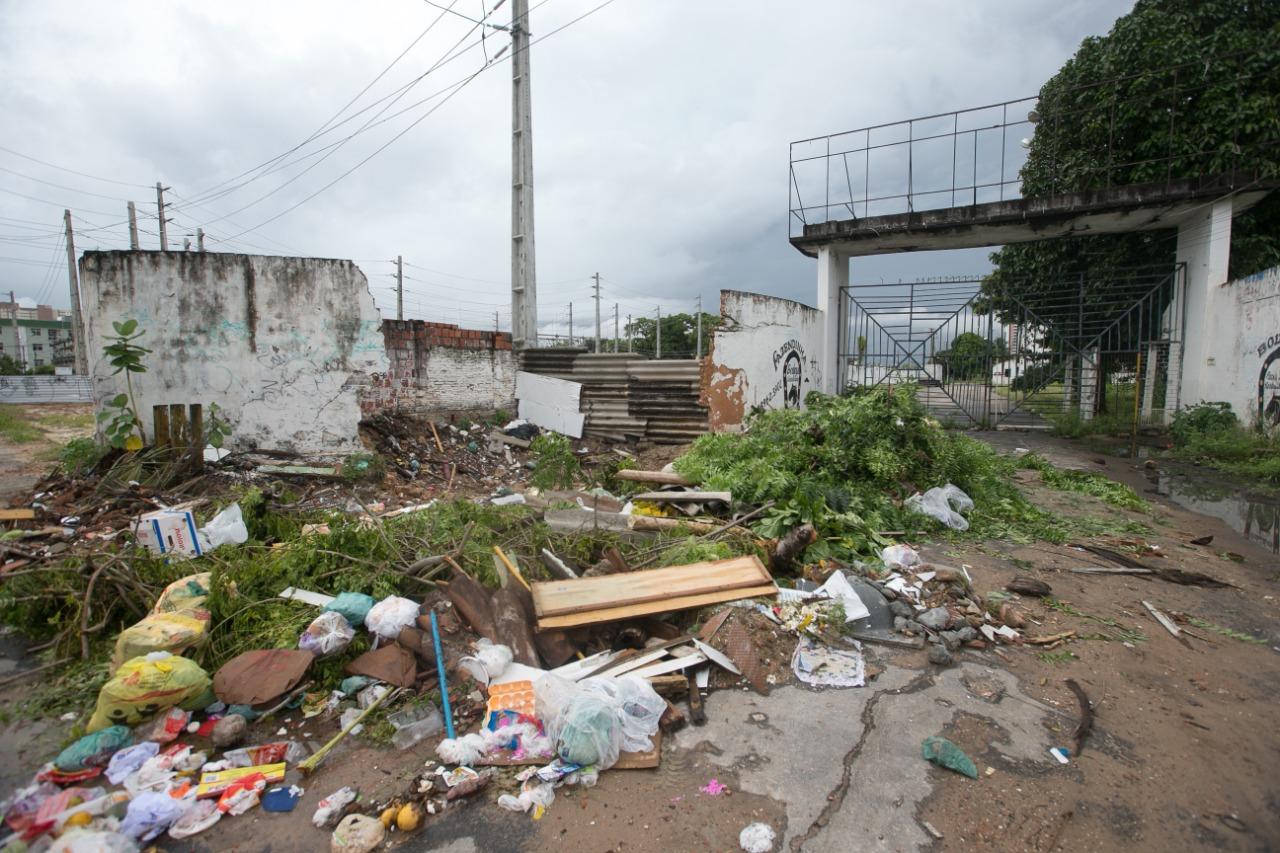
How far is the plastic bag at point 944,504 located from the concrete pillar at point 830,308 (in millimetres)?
6955

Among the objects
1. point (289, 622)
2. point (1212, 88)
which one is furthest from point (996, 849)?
point (1212, 88)

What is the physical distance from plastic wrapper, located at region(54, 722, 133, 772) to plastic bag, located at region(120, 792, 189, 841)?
0.42 meters

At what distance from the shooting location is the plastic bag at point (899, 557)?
4102mm

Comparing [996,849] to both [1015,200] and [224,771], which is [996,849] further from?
[1015,200]

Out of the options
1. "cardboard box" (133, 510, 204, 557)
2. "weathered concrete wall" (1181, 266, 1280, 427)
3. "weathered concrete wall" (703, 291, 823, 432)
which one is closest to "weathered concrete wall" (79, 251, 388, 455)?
"cardboard box" (133, 510, 204, 557)

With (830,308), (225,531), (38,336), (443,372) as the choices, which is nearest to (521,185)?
(443,372)

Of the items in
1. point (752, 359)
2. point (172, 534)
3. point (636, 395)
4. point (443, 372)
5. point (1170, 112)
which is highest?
point (1170, 112)

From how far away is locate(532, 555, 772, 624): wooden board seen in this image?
324 centimetres

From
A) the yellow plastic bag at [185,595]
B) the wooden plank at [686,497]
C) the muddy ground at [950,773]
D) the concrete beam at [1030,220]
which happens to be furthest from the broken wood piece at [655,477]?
the concrete beam at [1030,220]

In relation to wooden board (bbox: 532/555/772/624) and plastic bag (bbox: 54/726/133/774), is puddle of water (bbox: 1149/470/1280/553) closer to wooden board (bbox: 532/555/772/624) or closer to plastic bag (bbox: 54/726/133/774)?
wooden board (bbox: 532/555/772/624)

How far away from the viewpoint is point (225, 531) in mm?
4250

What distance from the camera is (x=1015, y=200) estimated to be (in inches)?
426

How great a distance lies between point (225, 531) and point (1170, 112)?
15.4 meters

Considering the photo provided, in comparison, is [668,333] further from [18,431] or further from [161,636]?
[161,636]
